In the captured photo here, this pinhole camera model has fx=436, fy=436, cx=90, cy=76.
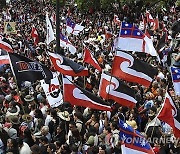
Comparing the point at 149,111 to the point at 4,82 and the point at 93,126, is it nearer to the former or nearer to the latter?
the point at 93,126

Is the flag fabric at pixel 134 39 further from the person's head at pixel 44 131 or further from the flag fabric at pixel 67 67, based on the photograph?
the person's head at pixel 44 131

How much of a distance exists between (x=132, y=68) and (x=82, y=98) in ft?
4.30

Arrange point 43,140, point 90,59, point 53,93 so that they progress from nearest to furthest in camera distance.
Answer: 1. point 43,140
2. point 53,93
3. point 90,59

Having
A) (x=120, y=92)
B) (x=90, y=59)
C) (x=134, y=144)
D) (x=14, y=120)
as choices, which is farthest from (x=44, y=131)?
(x=90, y=59)

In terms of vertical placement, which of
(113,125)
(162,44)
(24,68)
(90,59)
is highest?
(24,68)

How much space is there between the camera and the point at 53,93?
10961 millimetres

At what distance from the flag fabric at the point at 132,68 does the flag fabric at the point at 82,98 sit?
89 centimetres

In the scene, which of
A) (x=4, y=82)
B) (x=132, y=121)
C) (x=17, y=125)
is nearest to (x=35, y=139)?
(x=17, y=125)

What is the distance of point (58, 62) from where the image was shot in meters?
11.8

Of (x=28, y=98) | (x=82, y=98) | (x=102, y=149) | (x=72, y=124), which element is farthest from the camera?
(x=28, y=98)

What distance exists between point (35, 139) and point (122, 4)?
87.3 ft

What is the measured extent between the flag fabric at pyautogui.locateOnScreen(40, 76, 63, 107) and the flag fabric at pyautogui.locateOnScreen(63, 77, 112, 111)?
4.67 ft

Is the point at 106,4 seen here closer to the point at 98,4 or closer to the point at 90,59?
the point at 98,4

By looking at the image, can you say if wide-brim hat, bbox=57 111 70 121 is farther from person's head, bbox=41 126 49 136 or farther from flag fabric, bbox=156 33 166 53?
flag fabric, bbox=156 33 166 53
